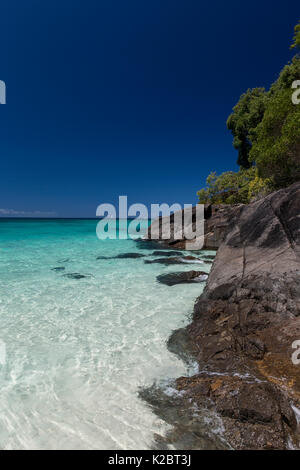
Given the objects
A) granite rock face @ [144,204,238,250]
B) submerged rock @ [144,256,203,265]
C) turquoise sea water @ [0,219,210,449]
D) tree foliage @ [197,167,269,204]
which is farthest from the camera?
tree foliage @ [197,167,269,204]

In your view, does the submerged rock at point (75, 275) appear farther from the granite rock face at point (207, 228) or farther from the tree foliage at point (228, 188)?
the tree foliage at point (228, 188)

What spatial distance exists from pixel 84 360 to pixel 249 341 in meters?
3.49

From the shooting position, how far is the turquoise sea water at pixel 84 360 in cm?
326

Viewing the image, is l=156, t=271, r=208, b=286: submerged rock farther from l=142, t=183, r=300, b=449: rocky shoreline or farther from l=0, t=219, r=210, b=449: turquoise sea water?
l=142, t=183, r=300, b=449: rocky shoreline

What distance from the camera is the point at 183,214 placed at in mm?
26484

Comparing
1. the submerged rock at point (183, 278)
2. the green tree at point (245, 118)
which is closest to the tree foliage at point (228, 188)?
the green tree at point (245, 118)

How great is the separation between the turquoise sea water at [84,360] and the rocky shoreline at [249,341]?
→ 482 mm

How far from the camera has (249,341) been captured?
179 inches

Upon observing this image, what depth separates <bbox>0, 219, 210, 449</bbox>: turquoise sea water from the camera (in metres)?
3.26

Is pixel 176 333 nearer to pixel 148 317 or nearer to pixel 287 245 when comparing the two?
pixel 148 317

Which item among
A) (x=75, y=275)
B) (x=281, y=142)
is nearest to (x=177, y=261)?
(x=75, y=275)

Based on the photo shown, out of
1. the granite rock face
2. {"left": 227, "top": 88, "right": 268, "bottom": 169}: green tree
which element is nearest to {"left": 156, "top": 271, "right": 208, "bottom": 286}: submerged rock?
the granite rock face

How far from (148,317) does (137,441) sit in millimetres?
4036

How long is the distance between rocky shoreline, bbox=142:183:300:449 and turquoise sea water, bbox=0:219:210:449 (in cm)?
48
